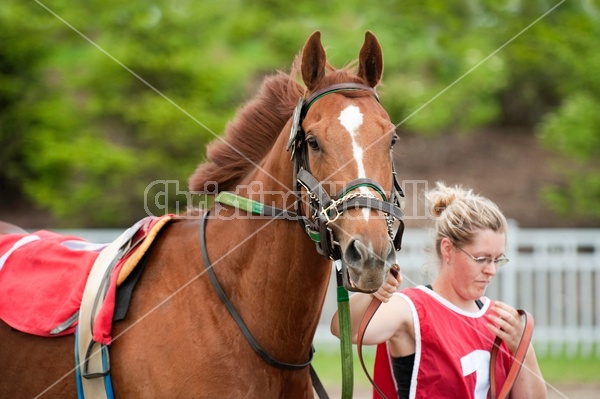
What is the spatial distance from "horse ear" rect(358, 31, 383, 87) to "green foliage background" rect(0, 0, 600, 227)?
7.55 metres

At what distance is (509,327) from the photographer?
123 inches

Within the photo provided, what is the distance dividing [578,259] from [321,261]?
7.98 metres

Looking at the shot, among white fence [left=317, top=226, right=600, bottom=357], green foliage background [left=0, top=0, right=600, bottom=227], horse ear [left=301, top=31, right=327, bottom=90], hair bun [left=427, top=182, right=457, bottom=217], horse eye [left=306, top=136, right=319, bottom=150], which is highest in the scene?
green foliage background [left=0, top=0, right=600, bottom=227]

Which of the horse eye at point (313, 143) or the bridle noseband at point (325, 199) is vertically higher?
the horse eye at point (313, 143)

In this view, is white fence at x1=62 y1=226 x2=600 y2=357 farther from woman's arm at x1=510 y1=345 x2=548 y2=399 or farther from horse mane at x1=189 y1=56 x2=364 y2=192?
woman's arm at x1=510 y1=345 x2=548 y2=399

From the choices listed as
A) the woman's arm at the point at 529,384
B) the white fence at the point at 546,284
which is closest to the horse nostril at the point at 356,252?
the woman's arm at the point at 529,384

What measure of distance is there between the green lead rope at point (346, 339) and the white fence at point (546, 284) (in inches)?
269

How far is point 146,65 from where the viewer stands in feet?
39.4

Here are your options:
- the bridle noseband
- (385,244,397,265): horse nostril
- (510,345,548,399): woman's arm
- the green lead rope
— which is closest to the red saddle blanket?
the bridle noseband

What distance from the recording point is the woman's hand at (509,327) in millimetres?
3135

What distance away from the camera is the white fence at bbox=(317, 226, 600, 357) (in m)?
10.1

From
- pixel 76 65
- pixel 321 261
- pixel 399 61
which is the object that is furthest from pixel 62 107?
pixel 321 261

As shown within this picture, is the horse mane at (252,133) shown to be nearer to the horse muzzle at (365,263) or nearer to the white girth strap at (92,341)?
the white girth strap at (92,341)

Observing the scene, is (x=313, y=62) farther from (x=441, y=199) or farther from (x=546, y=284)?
Answer: (x=546, y=284)
